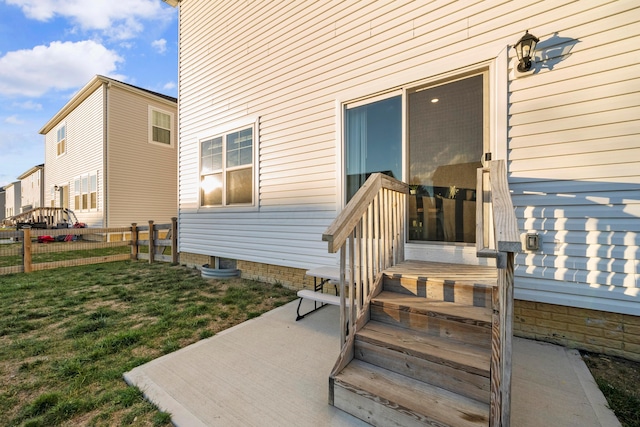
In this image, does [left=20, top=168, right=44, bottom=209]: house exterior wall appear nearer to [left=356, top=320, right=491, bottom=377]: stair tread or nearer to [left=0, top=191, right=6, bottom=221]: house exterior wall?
[left=0, top=191, right=6, bottom=221]: house exterior wall

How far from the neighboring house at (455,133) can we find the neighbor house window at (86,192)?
9802mm

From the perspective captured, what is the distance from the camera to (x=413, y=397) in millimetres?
1691

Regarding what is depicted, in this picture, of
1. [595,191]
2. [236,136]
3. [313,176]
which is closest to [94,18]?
[236,136]

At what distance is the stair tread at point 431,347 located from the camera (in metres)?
1.69

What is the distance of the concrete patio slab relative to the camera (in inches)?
69.5

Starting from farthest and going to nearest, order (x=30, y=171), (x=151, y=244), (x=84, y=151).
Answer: (x=30, y=171) → (x=84, y=151) → (x=151, y=244)

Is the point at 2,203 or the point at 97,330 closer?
the point at 97,330

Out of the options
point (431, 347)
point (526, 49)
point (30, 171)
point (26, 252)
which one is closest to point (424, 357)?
point (431, 347)

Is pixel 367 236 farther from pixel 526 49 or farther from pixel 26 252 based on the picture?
pixel 26 252

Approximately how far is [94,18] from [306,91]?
1395cm

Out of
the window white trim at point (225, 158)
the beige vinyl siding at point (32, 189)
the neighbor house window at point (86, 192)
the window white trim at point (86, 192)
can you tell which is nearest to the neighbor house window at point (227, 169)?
the window white trim at point (225, 158)

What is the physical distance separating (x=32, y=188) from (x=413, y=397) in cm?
2856

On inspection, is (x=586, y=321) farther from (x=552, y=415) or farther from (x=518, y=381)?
(x=552, y=415)

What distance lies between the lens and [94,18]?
11.9 m
